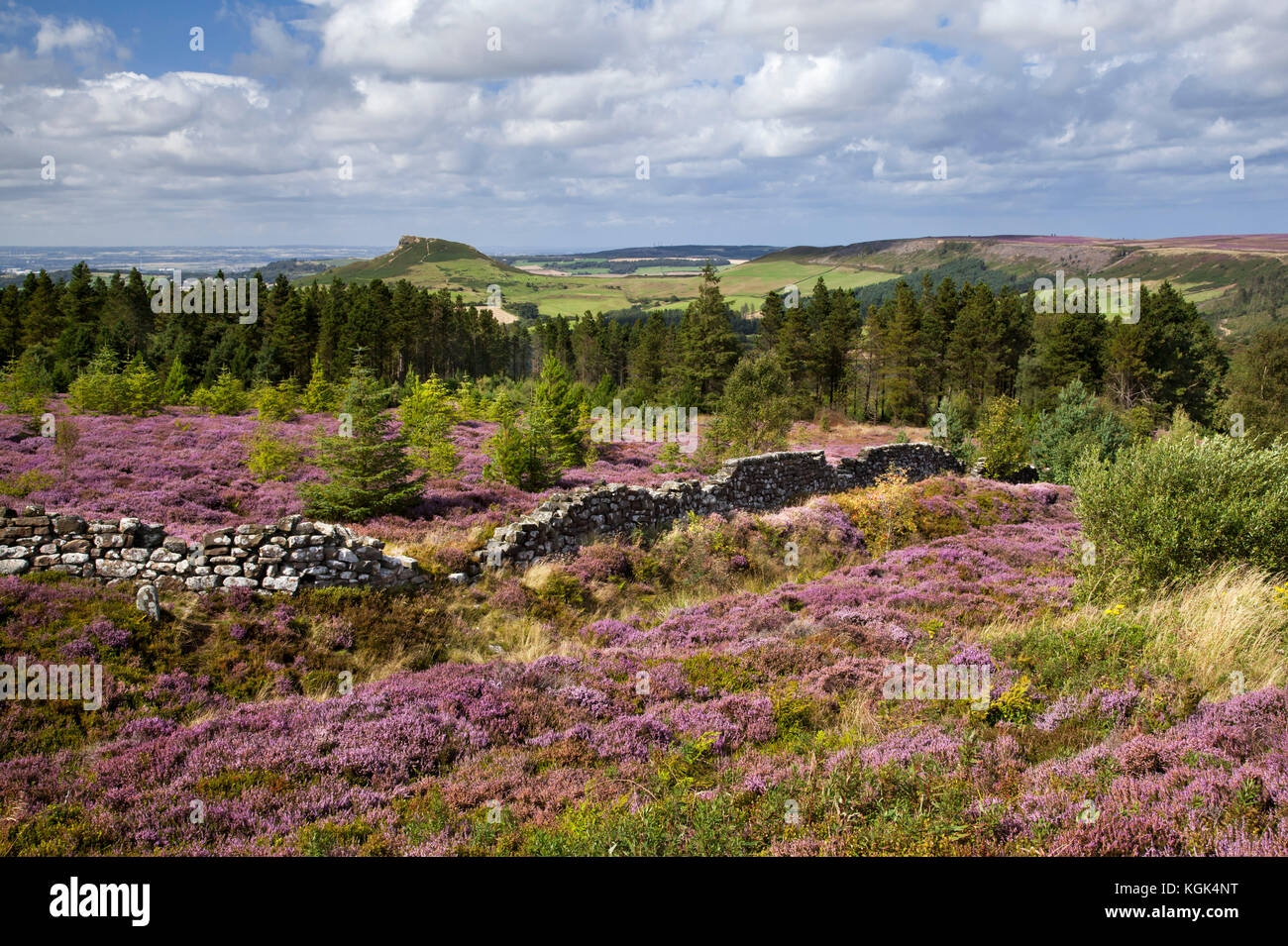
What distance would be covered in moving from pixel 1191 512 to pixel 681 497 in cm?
928

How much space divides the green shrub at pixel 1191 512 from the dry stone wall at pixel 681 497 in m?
8.14

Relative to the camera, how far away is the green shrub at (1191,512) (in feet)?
31.4

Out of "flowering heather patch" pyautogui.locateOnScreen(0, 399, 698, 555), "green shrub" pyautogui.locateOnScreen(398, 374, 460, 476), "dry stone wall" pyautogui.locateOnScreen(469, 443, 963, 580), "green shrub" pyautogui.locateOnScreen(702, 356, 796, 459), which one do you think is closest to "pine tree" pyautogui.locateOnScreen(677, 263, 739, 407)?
"green shrub" pyautogui.locateOnScreen(702, 356, 796, 459)

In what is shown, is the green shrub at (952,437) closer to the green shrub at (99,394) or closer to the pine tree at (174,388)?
the green shrub at (99,394)

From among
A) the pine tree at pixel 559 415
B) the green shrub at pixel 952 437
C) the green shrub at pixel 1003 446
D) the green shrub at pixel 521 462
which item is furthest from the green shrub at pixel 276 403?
the green shrub at pixel 1003 446

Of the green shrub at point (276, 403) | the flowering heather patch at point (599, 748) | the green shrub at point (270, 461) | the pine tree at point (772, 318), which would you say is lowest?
the flowering heather patch at point (599, 748)

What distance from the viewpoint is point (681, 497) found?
51.3ft

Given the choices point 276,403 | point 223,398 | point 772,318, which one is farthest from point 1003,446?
point 772,318

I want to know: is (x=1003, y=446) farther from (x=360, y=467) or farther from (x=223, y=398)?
(x=223, y=398)
